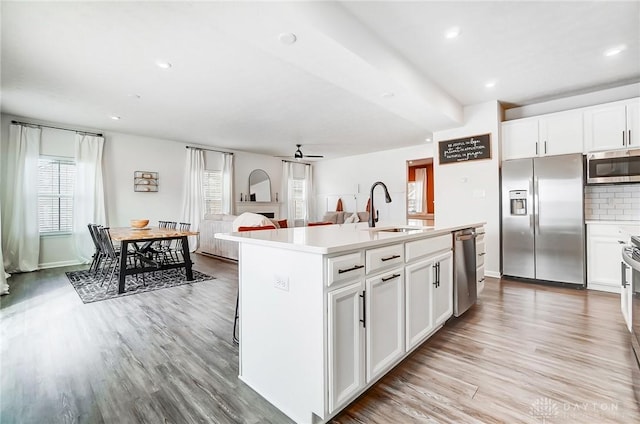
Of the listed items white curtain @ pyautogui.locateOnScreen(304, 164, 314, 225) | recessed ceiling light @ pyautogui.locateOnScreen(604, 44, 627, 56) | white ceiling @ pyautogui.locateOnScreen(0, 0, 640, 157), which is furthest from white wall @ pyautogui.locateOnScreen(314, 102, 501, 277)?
white curtain @ pyautogui.locateOnScreen(304, 164, 314, 225)

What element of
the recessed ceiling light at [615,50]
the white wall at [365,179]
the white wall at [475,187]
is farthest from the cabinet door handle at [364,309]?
the white wall at [365,179]

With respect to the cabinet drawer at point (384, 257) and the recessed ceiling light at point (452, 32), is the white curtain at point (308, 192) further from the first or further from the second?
the cabinet drawer at point (384, 257)

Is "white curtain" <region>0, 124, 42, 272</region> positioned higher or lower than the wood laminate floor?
higher

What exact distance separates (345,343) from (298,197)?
8230mm

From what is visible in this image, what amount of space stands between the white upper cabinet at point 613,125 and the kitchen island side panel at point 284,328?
431 centimetres

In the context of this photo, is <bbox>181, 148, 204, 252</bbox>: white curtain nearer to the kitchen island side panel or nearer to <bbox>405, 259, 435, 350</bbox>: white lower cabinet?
the kitchen island side panel

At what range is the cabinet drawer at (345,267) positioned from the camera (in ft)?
4.33

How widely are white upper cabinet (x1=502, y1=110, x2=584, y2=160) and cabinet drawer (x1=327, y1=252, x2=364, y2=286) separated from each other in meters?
3.90

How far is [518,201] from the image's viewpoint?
4008 mm

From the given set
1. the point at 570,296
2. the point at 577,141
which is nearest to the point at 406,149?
the point at 577,141

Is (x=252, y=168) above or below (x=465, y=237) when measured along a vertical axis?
above

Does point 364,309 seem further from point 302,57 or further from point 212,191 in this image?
point 212,191

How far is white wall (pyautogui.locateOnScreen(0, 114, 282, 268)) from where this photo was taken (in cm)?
519

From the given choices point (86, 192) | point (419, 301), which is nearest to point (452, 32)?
point (419, 301)
